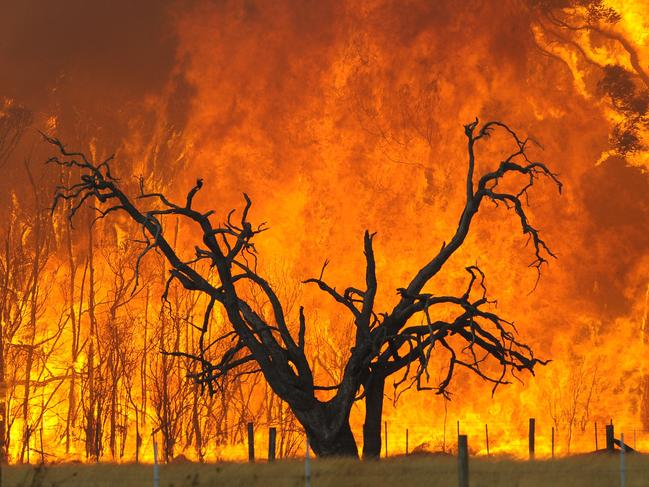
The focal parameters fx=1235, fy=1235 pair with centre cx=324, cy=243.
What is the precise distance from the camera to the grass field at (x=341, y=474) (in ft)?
73.4

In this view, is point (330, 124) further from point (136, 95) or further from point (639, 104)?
point (639, 104)

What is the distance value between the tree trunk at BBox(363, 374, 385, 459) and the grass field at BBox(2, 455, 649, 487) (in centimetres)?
185

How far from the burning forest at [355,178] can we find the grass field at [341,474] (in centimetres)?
3228

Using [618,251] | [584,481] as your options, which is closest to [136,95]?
[618,251]

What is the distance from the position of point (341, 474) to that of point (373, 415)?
19.5 ft

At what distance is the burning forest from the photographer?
6244cm

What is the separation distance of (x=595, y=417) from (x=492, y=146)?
18118 mm

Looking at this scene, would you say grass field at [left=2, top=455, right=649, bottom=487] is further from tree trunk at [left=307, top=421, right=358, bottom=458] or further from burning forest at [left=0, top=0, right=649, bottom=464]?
burning forest at [left=0, top=0, right=649, bottom=464]

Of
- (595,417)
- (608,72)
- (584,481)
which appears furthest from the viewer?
(608,72)

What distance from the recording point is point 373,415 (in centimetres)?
2934

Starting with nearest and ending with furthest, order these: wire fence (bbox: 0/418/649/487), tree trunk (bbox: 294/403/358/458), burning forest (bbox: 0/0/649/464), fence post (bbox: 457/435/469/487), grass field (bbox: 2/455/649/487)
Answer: fence post (bbox: 457/435/469/487) → wire fence (bbox: 0/418/649/487) → grass field (bbox: 2/455/649/487) → tree trunk (bbox: 294/403/358/458) → burning forest (bbox: 0/0/649/464)

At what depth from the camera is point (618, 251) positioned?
66.6 meters

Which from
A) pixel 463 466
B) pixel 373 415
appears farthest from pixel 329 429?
pixel 463 466

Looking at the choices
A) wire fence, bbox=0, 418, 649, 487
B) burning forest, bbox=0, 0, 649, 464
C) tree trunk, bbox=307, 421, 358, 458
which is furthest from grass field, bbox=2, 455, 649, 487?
burning forest, bbox=0, 0, 649, 464
